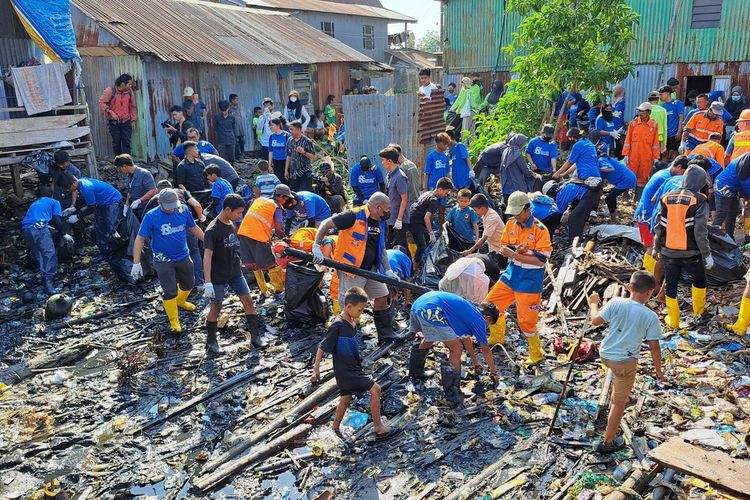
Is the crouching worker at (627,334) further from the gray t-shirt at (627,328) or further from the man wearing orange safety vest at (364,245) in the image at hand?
the man wearing orange safety vest at (364,245)

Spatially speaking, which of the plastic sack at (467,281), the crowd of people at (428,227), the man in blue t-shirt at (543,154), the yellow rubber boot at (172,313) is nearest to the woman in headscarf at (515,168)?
the crowd of people at (428,227)

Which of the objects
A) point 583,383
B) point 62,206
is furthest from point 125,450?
point 62,206

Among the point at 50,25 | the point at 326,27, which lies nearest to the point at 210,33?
the point at 50,25

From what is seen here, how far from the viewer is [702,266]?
24.6 ft

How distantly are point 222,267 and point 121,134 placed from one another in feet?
26.3

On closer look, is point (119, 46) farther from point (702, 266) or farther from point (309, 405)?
point (702, 266)

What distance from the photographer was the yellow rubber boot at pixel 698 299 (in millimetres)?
7684

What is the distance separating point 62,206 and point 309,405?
6.73m

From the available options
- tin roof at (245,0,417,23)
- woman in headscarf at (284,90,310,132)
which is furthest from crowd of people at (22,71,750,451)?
tin roof at (245,0,417,23)

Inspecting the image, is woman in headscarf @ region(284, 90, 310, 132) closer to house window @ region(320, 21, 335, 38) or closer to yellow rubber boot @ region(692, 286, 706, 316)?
yellow rubber boot @ region(692, 286, 706, 316)

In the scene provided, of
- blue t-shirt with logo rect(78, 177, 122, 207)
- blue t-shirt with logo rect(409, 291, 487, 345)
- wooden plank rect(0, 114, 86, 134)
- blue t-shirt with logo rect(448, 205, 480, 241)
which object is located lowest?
blue t-shirt with logo rect(409, 291, 487, 345)

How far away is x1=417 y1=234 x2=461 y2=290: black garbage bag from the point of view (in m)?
8.96

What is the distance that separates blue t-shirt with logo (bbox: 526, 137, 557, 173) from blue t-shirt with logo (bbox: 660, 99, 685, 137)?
4055 mm

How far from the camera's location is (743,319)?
721 centimetres
